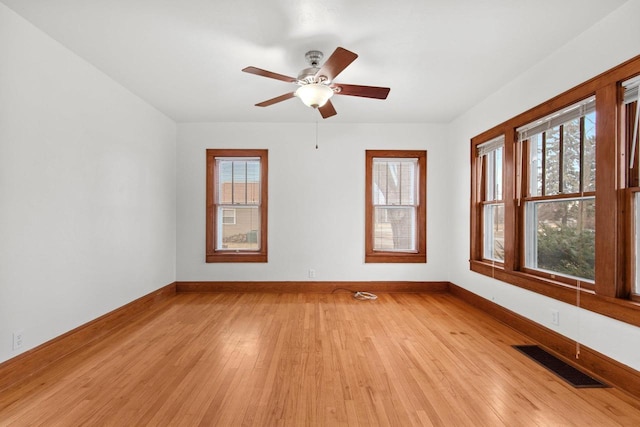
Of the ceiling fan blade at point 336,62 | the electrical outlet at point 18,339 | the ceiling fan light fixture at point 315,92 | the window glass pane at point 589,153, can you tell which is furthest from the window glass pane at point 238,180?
the window glass pane at point 589,153

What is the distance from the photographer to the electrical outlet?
2277 mm

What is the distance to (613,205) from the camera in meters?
2.27

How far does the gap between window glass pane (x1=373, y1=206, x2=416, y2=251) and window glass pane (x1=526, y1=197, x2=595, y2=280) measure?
1.92 meters

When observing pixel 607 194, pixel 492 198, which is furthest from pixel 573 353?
pixel 492 198

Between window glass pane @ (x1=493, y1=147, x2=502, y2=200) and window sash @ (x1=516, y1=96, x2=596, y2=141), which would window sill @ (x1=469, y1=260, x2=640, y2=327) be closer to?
window glass pane @ (x1=493, y1=147, x2=502, y2=200)

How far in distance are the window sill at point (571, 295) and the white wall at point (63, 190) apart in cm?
439

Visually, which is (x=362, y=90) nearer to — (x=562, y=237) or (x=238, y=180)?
(x=562, y=237)

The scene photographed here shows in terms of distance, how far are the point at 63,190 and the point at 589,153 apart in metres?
4.55

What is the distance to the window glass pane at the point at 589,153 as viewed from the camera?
2520mm

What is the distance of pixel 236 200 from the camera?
5.06 metres

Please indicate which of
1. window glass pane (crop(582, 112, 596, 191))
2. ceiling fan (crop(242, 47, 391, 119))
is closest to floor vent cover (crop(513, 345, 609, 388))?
window glass pane (crop(582, 112, 596, 191))

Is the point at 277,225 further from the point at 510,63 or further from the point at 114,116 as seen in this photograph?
the point at 510,63

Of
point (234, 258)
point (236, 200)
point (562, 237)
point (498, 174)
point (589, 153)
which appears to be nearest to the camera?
point (589, 153)

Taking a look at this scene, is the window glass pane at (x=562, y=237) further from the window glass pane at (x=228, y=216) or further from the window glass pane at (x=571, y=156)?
the window glass pane at (x=228, y=216)
